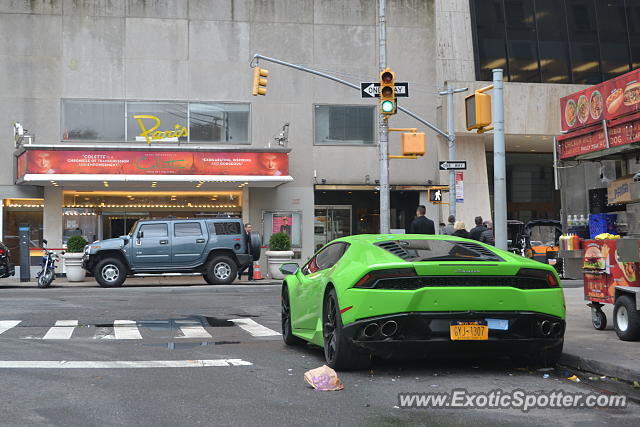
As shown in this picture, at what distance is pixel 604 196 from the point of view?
11.1 meters

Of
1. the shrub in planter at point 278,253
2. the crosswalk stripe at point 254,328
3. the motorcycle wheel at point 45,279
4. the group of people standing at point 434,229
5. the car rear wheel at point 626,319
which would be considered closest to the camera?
the car rear wheel at point 626,319

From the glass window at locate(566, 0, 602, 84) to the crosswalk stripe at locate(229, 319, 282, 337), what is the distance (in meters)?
24.1

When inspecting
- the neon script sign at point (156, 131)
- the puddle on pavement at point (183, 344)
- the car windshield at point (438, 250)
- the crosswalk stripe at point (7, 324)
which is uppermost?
the neon script sign at point (156, 131)

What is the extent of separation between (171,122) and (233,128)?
7.75 feet

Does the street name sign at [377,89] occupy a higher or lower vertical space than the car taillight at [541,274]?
higher

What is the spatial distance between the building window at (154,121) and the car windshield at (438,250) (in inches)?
904

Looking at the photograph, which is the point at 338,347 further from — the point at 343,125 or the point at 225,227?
the point at 343,125

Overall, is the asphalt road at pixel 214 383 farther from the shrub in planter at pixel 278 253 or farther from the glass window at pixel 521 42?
the glass window at pixel 521 42

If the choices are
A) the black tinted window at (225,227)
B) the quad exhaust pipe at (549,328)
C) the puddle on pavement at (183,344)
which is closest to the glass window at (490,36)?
the black tinted window at (225,227)

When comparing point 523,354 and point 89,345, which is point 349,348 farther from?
point 89,345

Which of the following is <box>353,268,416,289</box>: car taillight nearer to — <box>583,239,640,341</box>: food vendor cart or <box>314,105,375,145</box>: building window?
<box>583,239,640,341</box>: food vendor cart

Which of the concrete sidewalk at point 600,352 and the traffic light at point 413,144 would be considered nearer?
the concrete sidewalk at point 600,352

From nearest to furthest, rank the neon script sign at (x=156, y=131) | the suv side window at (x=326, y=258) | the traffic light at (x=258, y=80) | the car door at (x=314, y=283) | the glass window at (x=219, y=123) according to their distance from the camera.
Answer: the car door at (x=314, y=283), the suv side window at (x=326, y=258), the traffic light at (x=258, y=80), the neon script sign at (x=156, y=131), the glass window at (x=219, y=123)

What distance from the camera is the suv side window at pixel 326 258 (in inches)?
340
